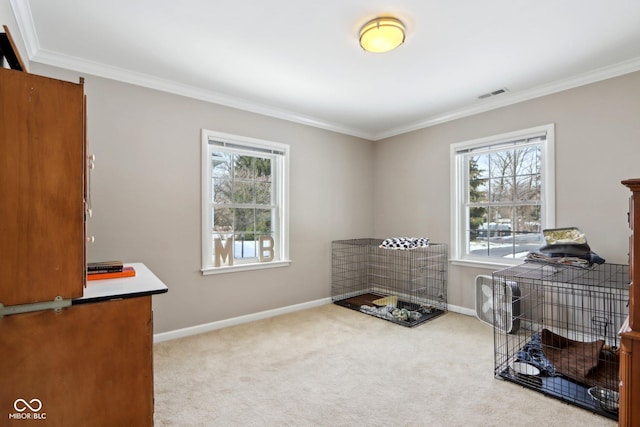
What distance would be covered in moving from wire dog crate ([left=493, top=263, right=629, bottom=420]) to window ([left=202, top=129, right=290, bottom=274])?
2.44 m

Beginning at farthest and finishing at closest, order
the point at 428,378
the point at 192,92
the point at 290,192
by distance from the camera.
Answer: the point at 290,192 → the point at 192,92 → the point at 428,378

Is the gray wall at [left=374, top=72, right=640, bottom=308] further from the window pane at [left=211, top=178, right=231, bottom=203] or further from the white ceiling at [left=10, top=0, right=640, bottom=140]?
the window pane at [left=211, top=178, right=231, bottom=203]

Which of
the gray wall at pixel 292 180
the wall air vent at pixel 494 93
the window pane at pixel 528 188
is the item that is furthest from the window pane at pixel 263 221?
the window pane at pixel 528 188

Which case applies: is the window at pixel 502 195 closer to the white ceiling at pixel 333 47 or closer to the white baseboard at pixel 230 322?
the white ceiling at pixel 333 47

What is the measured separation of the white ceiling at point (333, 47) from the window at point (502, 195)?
0.48 m

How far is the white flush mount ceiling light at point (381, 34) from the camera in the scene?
212cm

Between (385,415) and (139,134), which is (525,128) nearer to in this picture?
(385,415)

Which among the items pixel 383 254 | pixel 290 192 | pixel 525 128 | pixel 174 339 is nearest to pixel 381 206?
pixel 383 254

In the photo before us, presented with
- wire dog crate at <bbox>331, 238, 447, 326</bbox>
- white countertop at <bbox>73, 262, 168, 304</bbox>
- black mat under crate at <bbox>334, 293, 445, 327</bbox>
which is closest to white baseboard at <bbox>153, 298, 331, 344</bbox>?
black mat under crate at <bbox>334, 293, 445, 327</bbox>

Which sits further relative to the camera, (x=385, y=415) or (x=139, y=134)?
(x=139, y=134)

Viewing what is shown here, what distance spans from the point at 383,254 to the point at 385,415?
2.91 m

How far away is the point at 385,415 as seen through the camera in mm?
1968

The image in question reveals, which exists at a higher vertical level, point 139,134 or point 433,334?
point 139,134

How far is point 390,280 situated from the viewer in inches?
186
